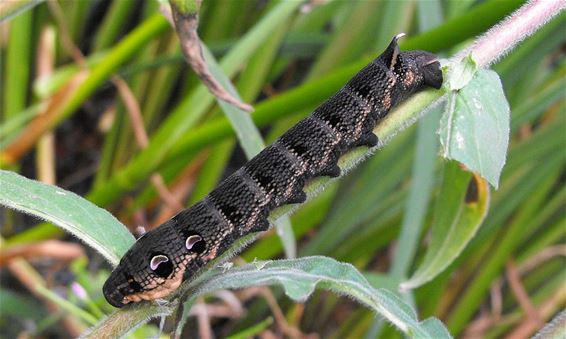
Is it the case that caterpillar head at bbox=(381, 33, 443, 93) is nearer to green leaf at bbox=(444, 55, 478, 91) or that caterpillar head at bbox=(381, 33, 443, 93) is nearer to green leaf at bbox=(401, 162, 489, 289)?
green leaf at bbox=(444, 55, 478, 91)

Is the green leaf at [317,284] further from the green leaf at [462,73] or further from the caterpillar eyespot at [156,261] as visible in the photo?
the green leaf at [462,73]

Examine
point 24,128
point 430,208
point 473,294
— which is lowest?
point 473,294

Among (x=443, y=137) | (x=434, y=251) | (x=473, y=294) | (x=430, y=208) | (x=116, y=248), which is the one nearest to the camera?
(x=443, y=137)

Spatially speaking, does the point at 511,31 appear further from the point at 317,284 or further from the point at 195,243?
the point at 195,243

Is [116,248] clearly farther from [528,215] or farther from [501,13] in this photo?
[528,215]

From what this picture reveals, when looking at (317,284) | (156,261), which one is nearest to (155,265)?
(156,261)

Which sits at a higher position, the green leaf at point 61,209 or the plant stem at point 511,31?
the green leaf at point 61,209

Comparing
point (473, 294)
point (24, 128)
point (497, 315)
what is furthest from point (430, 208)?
point (24, 128)

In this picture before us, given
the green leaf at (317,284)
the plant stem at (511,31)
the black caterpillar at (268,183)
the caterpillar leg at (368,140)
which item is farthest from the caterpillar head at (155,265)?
the plant stem at (511,31)
